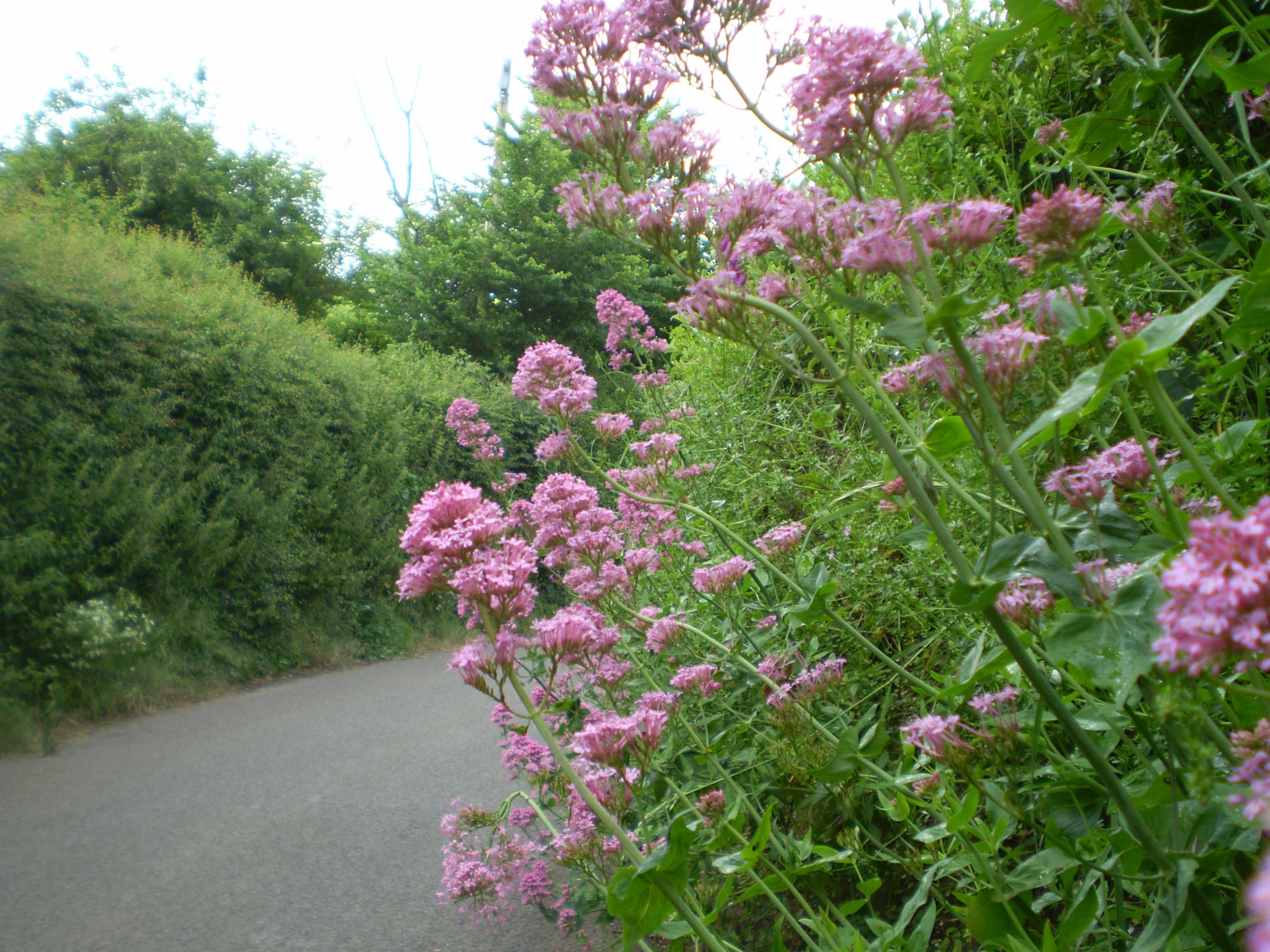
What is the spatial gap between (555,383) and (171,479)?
6.43 m

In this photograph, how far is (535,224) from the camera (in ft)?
62.8

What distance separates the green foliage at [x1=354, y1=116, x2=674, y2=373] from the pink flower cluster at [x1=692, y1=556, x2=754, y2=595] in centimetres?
1638

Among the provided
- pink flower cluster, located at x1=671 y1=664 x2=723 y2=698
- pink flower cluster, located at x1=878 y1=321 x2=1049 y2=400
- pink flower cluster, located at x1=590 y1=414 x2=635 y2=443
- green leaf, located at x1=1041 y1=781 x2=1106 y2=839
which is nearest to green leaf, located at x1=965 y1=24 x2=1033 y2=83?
pink flower cluster, located at x1=878 y1=321 x2=1049 y2=400

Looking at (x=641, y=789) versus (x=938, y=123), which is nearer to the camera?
(x=938, y=123)

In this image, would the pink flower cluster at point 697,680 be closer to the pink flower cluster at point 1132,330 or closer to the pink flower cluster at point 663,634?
the pink flower cluster at point 663,634

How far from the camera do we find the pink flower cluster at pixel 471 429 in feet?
13.3

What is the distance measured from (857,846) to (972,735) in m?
0.51

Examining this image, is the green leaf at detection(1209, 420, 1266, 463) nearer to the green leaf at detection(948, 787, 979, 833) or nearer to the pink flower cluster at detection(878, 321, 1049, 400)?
the pink flower cluster at detection(878, 321, 1049, 400)

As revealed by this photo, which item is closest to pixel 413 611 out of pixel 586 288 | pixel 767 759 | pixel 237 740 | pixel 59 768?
pixel 237 740

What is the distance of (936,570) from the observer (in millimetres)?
2279

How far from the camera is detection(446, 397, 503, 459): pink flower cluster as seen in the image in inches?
160

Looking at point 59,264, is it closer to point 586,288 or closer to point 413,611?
point 413,611

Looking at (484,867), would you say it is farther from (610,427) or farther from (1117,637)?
(1117,637)

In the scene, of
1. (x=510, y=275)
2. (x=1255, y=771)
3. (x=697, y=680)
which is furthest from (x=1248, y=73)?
(x=510, y=275)
